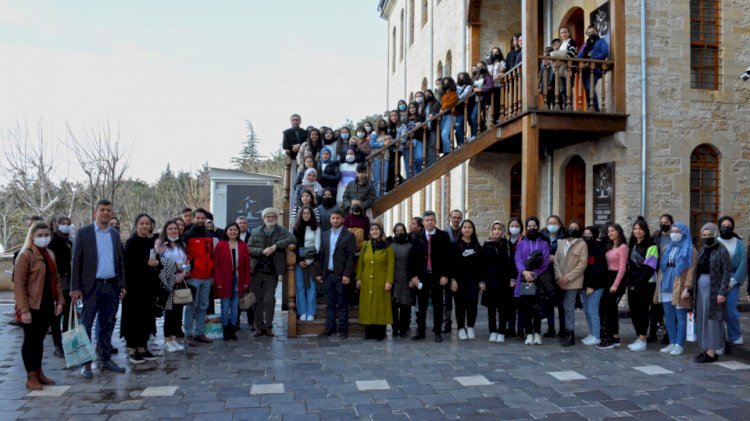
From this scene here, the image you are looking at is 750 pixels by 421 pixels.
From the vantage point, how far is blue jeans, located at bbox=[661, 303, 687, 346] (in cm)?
773

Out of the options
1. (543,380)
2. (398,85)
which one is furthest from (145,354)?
(398,85)

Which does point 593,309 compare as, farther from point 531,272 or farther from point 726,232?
point 726,232

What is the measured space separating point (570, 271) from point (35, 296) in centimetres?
644

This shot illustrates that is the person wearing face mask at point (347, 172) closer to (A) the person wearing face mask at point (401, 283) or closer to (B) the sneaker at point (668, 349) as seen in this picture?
(A) the person wearing face mask at point (401, 283)

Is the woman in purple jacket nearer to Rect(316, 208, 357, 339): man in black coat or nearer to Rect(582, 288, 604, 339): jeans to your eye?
Rect(582, 288, 604, 339): jeans

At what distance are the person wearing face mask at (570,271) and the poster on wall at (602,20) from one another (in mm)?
5335

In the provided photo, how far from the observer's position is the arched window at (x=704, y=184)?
12.2 m

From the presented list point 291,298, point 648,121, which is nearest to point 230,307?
point 291,298

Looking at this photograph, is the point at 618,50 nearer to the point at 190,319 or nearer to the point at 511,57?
the point at 511,57

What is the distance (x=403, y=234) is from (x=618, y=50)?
6.04 meters

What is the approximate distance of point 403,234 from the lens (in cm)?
881

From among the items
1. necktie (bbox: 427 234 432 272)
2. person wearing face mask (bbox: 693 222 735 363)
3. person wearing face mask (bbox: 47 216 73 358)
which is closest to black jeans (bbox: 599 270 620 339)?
person wearing face mask (bbox: 693 222 735 363)

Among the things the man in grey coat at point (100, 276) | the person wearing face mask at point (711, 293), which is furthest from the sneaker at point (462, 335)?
the man in grey coat at point (100, 276)

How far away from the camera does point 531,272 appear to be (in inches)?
322
